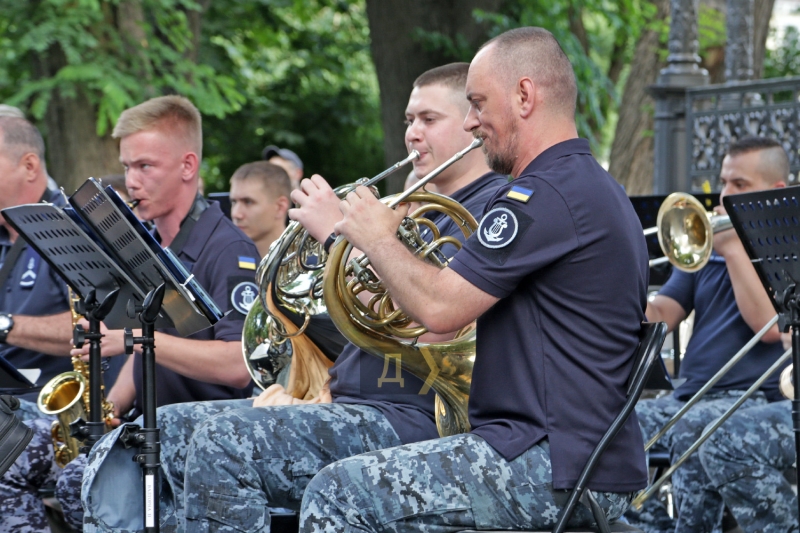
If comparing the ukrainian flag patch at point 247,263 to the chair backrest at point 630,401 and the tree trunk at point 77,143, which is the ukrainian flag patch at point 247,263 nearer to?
the chair backrest at point 630,401

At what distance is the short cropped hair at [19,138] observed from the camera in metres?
4.70

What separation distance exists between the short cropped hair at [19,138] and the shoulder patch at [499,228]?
293 centimetres

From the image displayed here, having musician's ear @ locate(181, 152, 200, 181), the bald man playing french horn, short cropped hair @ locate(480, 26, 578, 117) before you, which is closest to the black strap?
musician's ear @ locate(181, 152, 200, 181)

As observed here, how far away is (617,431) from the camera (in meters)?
2.58

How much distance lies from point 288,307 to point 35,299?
1.69 metres

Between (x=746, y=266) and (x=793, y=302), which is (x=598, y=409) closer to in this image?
(x=793, y=302)

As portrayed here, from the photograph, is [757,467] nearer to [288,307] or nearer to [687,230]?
[687,230]

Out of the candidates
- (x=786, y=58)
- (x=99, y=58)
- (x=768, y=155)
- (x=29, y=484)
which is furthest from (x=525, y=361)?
(x=786, y=58)

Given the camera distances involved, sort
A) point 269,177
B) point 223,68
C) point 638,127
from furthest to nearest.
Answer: point 223,68, point 638,127, point 269,177

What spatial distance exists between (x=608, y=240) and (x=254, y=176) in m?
4.32

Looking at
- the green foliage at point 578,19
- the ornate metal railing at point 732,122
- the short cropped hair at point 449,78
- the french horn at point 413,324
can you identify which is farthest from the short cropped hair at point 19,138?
the green foliage at point 578,19

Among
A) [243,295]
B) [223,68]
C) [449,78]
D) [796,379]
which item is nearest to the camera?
[796,379]

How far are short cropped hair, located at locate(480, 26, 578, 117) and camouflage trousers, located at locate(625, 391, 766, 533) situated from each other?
2.07 m

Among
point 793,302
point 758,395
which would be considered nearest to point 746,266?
point 758,395
